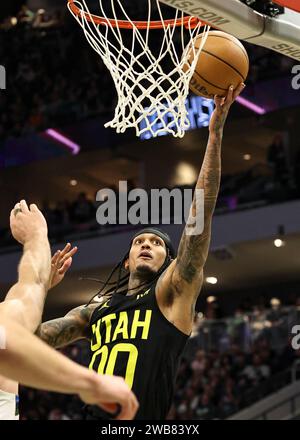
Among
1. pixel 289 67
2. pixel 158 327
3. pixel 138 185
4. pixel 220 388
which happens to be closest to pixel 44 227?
pixel 158 327

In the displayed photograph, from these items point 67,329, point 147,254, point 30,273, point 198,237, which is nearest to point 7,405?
point 67,329

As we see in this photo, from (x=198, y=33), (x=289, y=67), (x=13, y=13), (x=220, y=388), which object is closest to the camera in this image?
(x=198, y=33)

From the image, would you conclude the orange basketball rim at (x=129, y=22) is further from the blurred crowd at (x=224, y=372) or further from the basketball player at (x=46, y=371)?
the blurred crowd at (x=224, y=372)

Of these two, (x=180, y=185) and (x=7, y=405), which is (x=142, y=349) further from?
(x=180, y=185)

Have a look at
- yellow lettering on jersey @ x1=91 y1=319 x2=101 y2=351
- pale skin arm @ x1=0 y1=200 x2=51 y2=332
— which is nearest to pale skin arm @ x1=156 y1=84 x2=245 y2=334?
yellow lettering on jersey @ x1=91 y1=319 x2=101 y2=351

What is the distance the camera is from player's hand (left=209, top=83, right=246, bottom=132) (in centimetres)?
466

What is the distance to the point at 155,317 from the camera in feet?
15.1

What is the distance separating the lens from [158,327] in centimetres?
457

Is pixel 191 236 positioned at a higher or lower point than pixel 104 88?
lower

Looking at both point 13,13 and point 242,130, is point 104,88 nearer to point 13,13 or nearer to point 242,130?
point 242,130

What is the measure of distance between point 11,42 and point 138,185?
3.99 metres

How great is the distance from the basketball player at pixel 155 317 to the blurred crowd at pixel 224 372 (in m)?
7.72

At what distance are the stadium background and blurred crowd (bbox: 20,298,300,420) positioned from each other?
18 mm

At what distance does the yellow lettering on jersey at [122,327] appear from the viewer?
15.0ft
